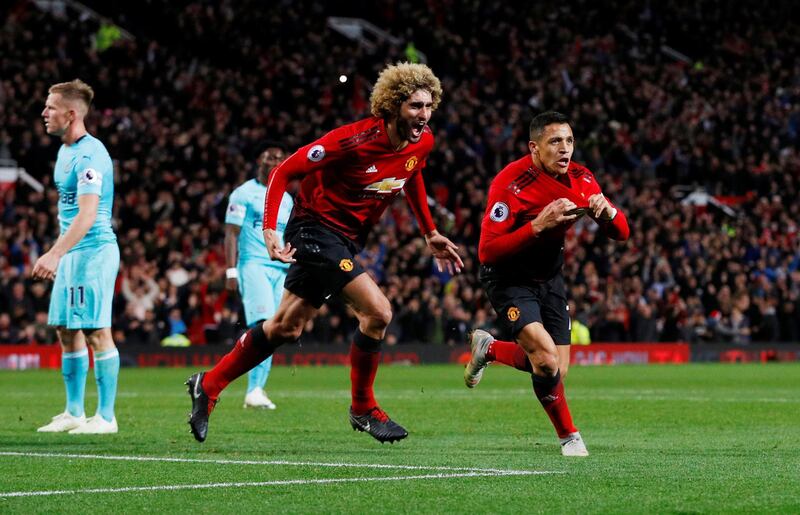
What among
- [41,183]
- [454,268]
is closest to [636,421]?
[454,268]

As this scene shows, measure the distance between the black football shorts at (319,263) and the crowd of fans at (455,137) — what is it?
1426cm

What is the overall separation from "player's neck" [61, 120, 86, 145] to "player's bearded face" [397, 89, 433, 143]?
2.79 m

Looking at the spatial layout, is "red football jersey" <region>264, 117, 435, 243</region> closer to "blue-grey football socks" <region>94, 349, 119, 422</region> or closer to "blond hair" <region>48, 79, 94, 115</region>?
"blond hair" <region>48, 79, 94, 115</region>

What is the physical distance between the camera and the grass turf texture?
20.7 ft

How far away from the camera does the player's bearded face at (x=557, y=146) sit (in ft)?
29.7

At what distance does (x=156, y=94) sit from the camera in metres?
28.8

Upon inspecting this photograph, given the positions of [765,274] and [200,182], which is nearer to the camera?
[200,182]

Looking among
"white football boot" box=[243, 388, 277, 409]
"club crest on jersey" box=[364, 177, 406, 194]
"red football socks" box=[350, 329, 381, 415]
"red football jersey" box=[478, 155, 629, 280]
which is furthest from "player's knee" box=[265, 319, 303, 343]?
"white football boot" box=[243, 388, 277, 409]

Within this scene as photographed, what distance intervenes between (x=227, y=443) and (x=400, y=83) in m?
2.66

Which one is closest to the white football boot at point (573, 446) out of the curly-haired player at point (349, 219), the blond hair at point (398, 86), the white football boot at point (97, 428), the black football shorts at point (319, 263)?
the curly-haired player at point (349, 219)

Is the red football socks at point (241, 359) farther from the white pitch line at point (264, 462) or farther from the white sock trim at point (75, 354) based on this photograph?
the white sock trim at point (75, 354)

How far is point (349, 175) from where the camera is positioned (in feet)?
29.0

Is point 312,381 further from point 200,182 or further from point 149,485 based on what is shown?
point 149,485

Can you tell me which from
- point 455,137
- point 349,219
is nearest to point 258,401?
point 349,219
